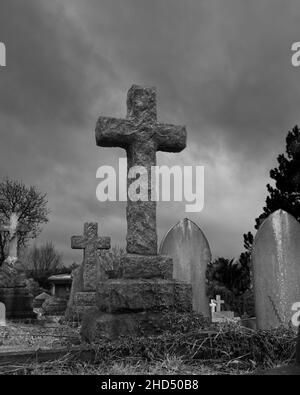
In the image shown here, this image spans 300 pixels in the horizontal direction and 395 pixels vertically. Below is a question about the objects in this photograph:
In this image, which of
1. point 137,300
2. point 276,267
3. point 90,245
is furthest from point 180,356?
point 90,245

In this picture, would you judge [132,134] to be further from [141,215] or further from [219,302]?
[219,302]

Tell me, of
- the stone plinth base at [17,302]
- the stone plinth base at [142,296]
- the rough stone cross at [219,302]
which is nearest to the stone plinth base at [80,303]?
the stone plinth base at [17,302]

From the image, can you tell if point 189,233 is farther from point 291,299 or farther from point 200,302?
point 291,299

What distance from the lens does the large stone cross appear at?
182 inches

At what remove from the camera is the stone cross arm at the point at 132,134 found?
4738 mm

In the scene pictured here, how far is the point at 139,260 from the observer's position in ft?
14.5

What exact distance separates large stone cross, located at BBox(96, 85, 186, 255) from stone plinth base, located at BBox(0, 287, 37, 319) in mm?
5576

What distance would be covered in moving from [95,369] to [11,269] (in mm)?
7473

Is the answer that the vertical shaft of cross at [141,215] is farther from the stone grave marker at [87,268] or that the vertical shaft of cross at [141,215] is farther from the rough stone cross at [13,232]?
the rough stone cross at [13,232]

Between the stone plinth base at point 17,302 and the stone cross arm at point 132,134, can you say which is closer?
the stone cross arm at point 132,134

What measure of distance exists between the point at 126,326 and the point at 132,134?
6.77 ft

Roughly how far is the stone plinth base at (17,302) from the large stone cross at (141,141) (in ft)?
18.3

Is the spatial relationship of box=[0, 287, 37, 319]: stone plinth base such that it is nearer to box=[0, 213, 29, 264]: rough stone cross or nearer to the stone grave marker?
the stone grave marker
